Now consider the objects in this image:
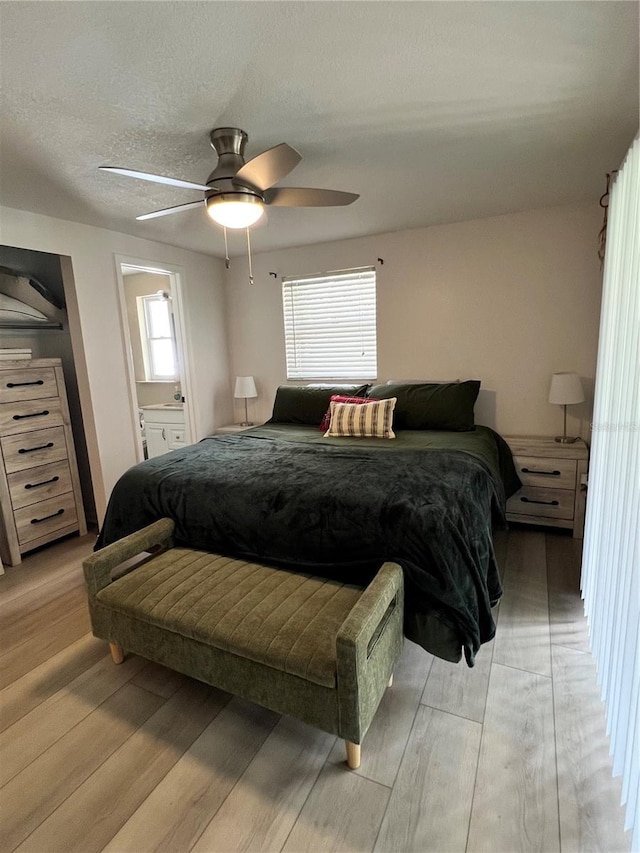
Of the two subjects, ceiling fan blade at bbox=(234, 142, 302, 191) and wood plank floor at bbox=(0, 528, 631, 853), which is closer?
wood plank floor at bbox=(0, 528, 631, 853)

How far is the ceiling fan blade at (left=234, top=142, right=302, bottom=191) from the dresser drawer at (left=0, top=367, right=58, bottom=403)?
2.14 m

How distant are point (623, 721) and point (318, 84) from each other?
7.55 ft

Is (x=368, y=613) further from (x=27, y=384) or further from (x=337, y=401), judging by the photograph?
(x=27, y=384)

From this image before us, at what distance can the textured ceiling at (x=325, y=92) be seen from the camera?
1231 millimetres

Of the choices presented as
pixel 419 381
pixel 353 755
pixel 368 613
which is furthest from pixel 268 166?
pixel 419 381

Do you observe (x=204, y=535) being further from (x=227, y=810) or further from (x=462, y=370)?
(x=462, y=370)

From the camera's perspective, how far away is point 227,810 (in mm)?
1318

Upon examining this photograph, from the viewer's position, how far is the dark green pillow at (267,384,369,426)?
3.54 m

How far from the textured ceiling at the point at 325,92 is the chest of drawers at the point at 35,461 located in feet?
3.77

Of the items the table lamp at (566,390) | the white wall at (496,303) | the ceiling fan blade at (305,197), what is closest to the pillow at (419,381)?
the white wall at (496,303)

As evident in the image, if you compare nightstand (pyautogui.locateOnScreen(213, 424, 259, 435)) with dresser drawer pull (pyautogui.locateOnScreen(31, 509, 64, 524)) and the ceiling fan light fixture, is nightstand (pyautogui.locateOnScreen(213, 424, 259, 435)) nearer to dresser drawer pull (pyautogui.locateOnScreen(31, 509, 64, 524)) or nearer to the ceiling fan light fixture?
dresser drawer pull (pyautogui.locateOnScreen(31, 509, 64, 524))

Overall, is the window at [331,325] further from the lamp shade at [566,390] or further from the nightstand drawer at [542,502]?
the nightstand drawer at [542,502]

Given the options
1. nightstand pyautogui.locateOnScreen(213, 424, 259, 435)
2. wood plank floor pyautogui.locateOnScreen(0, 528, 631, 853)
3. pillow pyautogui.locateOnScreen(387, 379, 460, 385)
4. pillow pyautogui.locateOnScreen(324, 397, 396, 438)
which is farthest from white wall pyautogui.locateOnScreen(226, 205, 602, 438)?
wood plank floor pyautogui.locateOnScreen(0, 528, 631, 853)

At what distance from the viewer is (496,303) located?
332 centimetres
